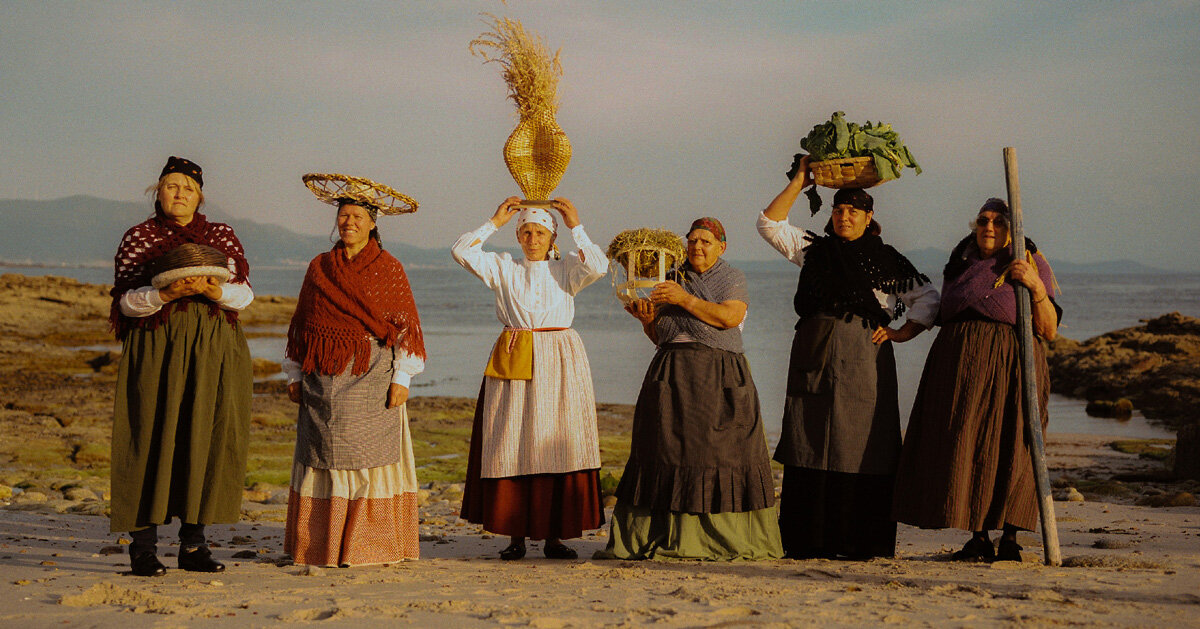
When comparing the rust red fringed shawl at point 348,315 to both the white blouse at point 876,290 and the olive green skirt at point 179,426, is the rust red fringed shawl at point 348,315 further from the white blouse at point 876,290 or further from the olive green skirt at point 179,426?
the white blouse at point 876,290

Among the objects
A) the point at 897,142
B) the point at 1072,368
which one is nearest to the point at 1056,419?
the point at 1072,368

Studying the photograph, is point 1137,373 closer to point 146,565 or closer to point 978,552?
point 978,552

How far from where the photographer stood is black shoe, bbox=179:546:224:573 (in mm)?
4941

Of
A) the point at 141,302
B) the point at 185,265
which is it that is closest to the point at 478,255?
the point at 185,265

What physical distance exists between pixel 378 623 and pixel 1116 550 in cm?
395

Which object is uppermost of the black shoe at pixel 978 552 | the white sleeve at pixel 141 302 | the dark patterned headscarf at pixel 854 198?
the dark patterned headscarf at pixel 854 198

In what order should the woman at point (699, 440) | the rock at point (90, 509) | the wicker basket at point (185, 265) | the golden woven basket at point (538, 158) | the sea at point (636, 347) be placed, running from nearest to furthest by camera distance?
the wicker basket at point (185, 265)
the woman at point (699, 440)
the golden woven basket at point (538, 158)
the rock at point (90, 509)
the sea at point (636, 347)

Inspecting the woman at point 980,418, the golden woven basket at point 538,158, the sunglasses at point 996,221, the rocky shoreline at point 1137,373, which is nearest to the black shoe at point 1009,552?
the woman at point 980,418

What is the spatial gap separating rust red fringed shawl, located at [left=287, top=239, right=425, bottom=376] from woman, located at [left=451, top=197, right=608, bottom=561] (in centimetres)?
45

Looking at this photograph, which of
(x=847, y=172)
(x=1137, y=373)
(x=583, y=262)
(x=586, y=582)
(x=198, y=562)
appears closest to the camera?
(x=586, y=582)

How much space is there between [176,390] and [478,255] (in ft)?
5.44

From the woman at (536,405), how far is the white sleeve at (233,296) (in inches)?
43.0

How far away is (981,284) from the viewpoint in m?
5.17

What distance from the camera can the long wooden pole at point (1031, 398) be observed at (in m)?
4.94
